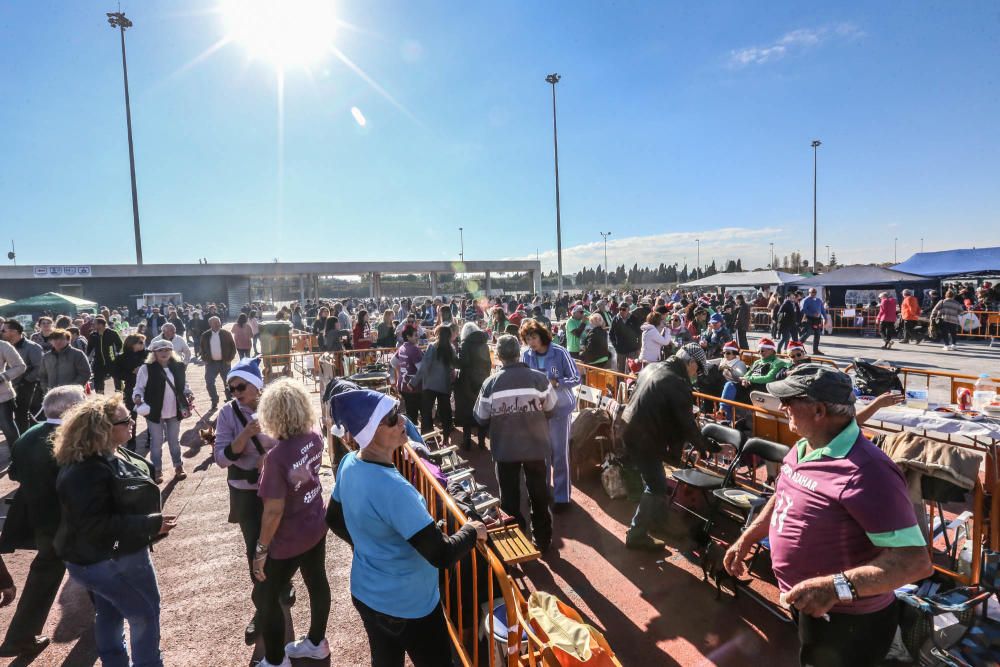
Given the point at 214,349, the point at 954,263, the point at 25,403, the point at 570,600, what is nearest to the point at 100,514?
the point at 570,600

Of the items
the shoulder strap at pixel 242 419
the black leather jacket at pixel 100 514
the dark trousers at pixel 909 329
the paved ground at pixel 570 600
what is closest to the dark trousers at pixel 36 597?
the paved ground at pixel 570 600

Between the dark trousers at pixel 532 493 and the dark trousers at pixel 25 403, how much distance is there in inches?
277

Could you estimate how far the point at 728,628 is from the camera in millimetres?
3473

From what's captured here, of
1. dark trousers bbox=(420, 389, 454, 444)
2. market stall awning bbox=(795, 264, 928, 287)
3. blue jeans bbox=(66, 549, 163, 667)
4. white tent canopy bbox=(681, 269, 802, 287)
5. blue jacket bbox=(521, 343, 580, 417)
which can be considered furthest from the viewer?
white tent canopy bbox=(681, 269, 802, 287)

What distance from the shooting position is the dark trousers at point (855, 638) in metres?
2.09

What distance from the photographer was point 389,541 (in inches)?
84.0

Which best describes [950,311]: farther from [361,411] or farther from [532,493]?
[361,411]

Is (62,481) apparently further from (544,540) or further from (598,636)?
(544,540)

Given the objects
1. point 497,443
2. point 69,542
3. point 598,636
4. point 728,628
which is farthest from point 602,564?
point 69,542

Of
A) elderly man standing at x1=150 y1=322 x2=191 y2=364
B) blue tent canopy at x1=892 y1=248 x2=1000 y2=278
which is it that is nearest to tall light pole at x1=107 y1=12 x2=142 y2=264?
elderly man standing at x1=150 y1=322 x2=191 y2=364

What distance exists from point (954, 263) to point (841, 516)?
81.1 feet

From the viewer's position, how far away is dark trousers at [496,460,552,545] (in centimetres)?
425

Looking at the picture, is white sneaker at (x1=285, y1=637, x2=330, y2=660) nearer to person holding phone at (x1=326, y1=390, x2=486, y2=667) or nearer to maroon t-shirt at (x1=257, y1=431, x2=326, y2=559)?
maroon t-shirt at (x1=257, y1=431, x2=326, y2=559)

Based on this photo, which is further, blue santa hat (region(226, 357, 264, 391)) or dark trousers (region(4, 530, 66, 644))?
blue santa hat (region(226, 357, 264, 391))
